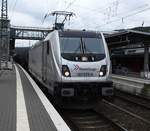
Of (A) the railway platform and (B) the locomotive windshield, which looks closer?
(A) the railway platform

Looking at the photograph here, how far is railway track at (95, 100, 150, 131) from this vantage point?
1198 centimetres

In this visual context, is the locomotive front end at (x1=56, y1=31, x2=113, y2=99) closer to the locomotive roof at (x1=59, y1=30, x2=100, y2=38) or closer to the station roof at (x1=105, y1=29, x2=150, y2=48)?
the locomotive roof at (x1=59, y1=30, x2=100, y2=38)

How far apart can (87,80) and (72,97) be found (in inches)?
28.7

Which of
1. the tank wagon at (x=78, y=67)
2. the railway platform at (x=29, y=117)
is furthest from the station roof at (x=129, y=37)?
the railway platform at (x=29, y=117)

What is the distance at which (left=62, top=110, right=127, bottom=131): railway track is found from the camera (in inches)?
458

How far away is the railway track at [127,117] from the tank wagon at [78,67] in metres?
0.92

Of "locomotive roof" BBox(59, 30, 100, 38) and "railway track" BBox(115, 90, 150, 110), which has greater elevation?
"locomotive roof" BBox(59, 30, 100, 38)

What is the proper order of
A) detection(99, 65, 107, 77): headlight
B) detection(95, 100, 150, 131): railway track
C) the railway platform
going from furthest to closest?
detection(99, 65, 107, 77): headlight, detection(95, 100, 150, 131): railway track, the railway platform

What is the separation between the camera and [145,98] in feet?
62.6

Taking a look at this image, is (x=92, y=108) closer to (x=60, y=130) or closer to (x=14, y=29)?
(x=60, y=130)

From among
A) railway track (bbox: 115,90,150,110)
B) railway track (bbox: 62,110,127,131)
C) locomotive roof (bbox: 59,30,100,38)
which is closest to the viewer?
railway track (bbox: 62,110,127,131)

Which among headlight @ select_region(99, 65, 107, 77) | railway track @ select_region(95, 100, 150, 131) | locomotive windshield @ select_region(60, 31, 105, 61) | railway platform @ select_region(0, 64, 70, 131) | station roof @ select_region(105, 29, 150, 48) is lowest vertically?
railway track @ select_region(95, 100, 150, 131)

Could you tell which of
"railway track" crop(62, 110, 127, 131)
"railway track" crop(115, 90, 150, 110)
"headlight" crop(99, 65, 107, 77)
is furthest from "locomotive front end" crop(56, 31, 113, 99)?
"railway track" crop(115, 90, 150, 110)

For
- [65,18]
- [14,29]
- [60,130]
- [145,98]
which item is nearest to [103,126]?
[60,130]
